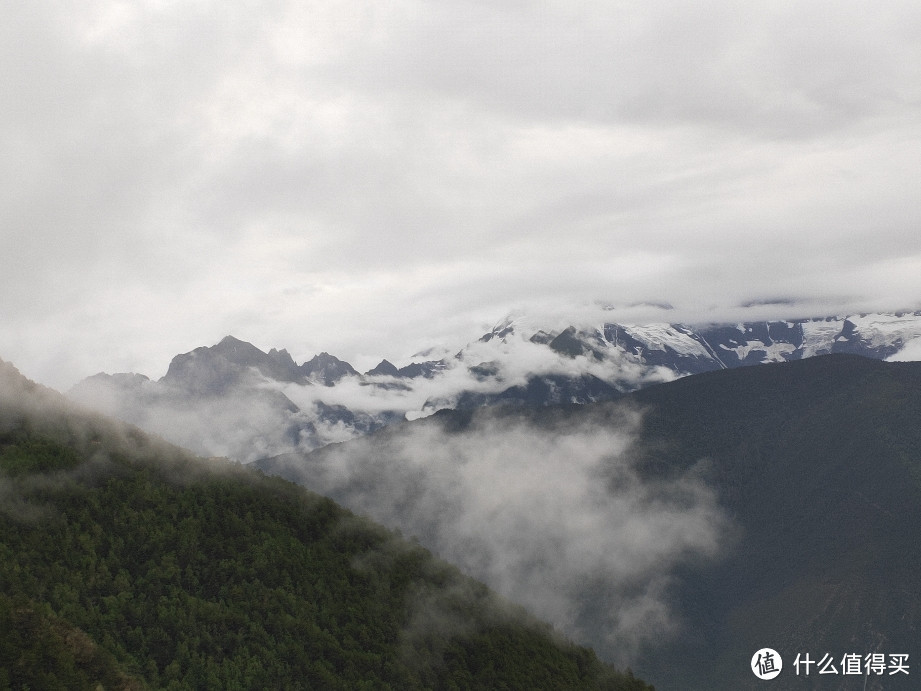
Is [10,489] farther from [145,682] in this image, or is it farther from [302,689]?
[302,689]

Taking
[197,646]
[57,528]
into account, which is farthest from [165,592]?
[57,528]

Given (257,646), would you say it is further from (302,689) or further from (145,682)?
(145,682)

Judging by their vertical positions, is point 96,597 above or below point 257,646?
above

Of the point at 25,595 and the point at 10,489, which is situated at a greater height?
the point at 10,489

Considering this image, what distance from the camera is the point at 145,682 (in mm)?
169875

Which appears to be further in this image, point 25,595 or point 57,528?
point 57,528

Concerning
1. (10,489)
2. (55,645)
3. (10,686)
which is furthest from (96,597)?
(10,686)

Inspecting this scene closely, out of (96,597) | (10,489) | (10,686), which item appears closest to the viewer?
(10,686)

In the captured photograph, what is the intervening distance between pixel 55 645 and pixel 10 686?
41.3 feet

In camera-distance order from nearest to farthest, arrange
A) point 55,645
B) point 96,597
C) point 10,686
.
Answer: point 10,686 → point 55,645 → point 96,597

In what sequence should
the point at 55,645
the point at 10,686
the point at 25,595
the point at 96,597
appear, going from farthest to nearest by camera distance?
the point at 96,597
the point at 25,595
the point at 55,645
the point at 10,686

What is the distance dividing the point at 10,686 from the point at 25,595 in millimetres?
48360

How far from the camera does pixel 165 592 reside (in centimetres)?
19962

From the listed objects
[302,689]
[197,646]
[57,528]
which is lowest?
[302,689]
